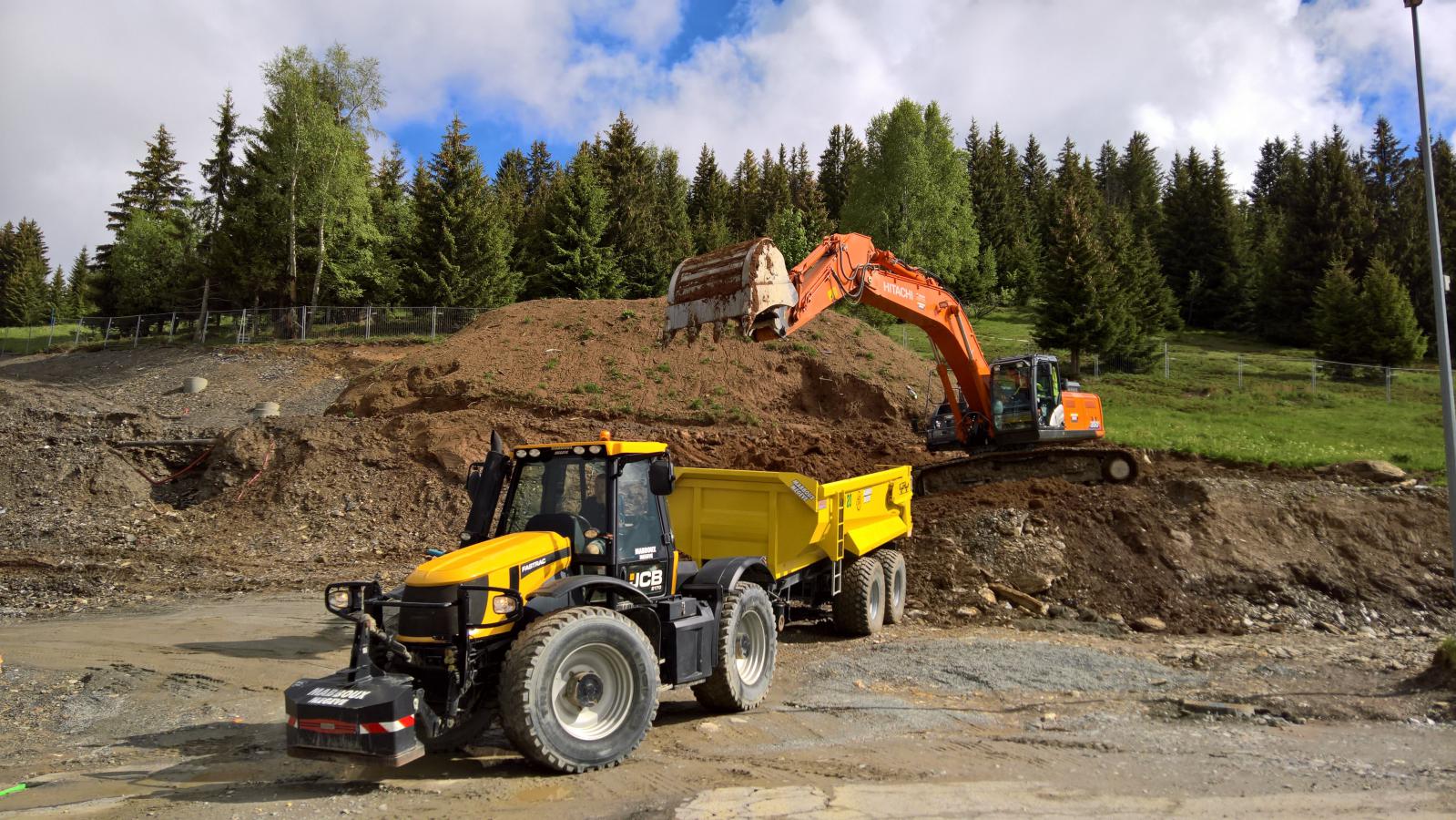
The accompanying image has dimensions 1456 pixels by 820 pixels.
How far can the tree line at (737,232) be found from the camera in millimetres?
37438

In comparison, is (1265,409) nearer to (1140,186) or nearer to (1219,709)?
(1219,709)

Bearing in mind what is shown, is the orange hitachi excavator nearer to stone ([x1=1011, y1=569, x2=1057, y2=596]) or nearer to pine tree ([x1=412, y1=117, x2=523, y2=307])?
stone ([x1=1011, y1=569, x2=1057, y2=596])

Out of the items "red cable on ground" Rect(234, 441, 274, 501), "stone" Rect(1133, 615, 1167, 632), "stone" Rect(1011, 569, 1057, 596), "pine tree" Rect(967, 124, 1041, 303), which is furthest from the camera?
"pine tree" Rect(967, 124, 1041, 303)

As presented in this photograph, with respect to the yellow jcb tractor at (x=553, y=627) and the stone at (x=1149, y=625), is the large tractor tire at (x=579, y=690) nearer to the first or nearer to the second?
the yellow jcb tractor at (x=553, y=627)

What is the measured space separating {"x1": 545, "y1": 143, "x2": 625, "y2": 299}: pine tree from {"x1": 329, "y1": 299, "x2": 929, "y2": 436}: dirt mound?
8792 mm

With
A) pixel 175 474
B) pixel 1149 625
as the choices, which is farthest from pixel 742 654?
pixel 175 474

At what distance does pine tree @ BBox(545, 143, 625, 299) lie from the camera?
3678 cm

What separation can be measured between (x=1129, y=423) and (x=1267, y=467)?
29.8ft

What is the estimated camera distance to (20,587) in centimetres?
1333

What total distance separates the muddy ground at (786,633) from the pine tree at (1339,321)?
78.9ft

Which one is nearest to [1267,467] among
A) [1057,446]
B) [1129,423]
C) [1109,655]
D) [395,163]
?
[1057,446]

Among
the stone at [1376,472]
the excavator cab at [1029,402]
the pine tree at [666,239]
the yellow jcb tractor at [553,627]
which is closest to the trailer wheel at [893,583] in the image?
the yellow jcb tractor at [553,627]

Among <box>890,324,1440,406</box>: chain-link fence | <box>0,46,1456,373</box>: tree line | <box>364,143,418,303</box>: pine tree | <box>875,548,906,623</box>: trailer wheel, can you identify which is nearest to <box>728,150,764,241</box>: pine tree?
<box>0,46,1456,373</box>: tree line

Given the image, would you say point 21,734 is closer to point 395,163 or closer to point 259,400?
point 259,400
